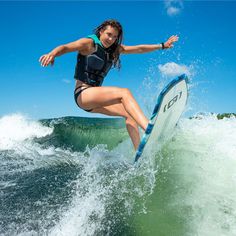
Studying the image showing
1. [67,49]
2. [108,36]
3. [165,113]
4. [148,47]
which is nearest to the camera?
[67,49]

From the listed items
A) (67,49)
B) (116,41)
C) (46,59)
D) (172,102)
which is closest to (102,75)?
(116,41)

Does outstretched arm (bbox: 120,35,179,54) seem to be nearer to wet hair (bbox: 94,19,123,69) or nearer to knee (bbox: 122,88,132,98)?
wet hair (bbox: 94,19,123,69)

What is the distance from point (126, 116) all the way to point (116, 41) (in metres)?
1.19

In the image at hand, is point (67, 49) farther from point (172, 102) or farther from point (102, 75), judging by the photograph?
point (172, 102)

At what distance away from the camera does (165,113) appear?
16.0ft

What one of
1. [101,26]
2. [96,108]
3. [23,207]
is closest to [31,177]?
[23,207]

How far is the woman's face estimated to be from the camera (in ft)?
17.0

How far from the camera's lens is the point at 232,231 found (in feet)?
→ 13.1

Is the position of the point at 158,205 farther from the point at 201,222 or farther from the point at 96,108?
the point at 96,108

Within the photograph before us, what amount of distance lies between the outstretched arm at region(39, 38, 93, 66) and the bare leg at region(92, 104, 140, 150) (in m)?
0.99

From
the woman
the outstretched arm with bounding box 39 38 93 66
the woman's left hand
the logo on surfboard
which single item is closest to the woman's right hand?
the outstretched arm with bounding box 39 38 93 66

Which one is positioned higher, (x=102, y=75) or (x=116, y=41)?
(x=116, y=41)

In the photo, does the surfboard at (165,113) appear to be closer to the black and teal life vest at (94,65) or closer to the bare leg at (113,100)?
the bare leg at (113,100)

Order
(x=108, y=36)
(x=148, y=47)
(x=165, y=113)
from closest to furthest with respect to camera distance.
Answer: (x=165, y=113)
(x=108, y=36)
(x=148, y=47)
